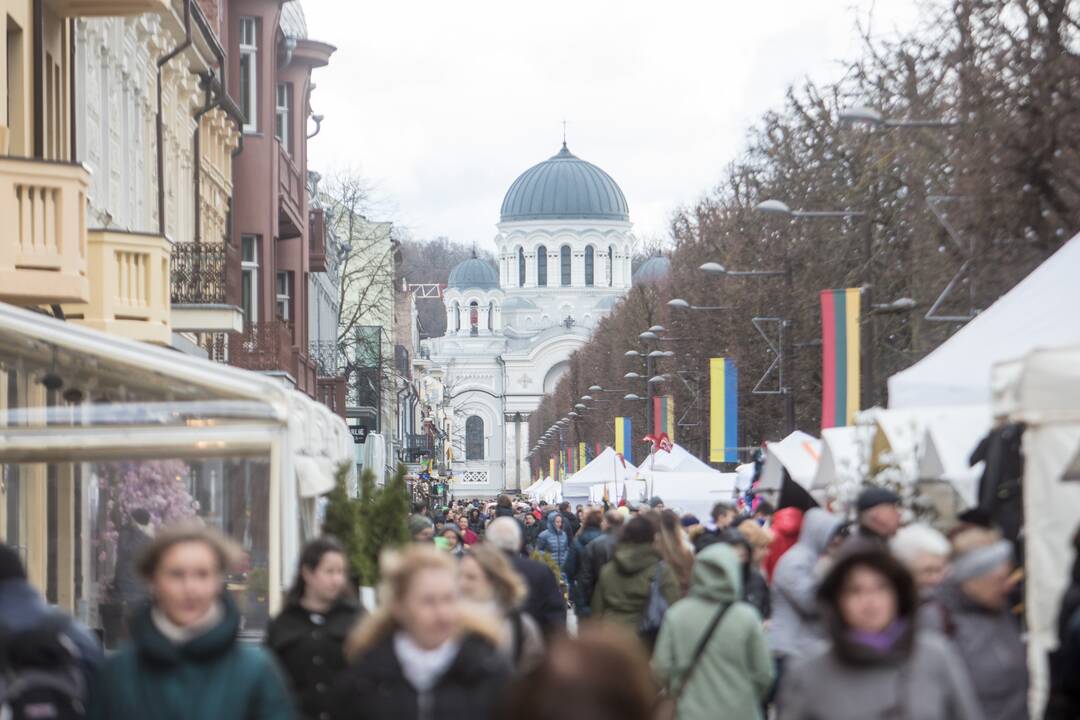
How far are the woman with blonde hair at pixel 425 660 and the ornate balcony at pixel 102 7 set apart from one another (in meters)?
15.4

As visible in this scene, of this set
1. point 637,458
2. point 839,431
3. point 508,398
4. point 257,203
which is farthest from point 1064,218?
point 508,398

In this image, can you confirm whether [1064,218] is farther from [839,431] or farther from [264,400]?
[264,400]

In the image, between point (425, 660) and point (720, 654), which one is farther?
point (720, 654)

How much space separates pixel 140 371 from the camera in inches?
586

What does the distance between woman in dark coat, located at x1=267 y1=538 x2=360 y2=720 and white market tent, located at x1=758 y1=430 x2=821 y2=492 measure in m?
11.0

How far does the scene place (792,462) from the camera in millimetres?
21562

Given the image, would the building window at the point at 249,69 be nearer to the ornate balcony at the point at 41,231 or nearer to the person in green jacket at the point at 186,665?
the ornate balcony at the point at 41,231

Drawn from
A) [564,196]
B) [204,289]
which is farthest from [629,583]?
[564,196]

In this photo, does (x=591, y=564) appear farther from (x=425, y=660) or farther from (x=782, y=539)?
(x=425, y=660)

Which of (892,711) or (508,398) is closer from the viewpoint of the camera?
(892,711)

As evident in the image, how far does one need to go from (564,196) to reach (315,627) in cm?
17995

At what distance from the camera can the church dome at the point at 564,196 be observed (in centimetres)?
18775

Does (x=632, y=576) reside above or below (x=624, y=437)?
below

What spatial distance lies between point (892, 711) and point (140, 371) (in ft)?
30.4
